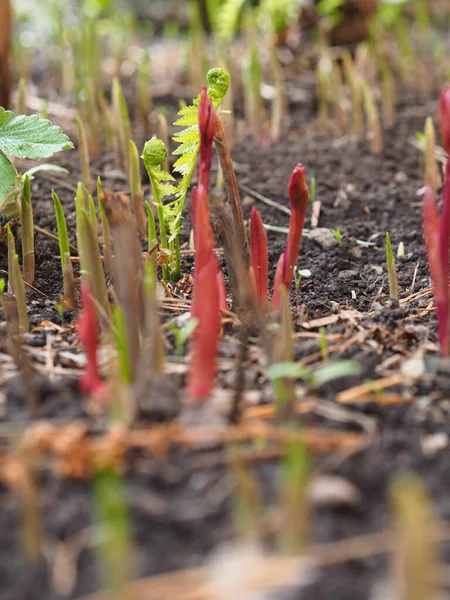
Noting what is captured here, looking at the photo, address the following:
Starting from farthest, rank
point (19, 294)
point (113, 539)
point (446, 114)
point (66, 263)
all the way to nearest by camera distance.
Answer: point (66, 263) → point (19, 294) → point (446, 114) → point (113, 539)

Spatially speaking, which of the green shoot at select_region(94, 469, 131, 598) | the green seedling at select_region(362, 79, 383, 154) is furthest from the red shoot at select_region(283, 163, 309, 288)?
the green seedling at select_region(362, 79, 383, 154)

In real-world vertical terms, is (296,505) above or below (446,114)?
below

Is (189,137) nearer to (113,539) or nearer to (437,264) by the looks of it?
(437,264)

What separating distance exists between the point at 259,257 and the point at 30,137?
65 cm

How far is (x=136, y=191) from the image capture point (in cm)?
215

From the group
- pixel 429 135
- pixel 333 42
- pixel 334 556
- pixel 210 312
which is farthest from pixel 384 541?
pixel 333 42

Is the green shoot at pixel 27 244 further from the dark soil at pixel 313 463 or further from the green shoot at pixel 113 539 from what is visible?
the green shoot at pixel 113 539

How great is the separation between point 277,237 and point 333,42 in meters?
2.20

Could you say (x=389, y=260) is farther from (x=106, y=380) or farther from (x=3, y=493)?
(x=3, y=493)

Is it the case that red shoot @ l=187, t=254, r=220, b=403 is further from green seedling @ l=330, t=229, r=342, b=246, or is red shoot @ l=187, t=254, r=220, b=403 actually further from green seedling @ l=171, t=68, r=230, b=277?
green seedling @ l=330, t=229, r=342, b=246

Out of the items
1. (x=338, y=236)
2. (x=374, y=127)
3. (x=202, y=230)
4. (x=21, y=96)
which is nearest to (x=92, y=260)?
(x=202, y=230)

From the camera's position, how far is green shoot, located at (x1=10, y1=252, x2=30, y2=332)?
1.52 m

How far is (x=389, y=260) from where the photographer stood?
1676 mm

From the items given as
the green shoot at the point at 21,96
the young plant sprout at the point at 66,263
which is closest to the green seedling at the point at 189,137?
the young plant sprout at the point at 66,263
